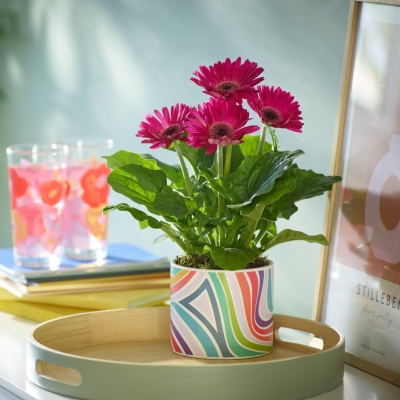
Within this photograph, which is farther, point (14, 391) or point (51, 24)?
point (51, 24)

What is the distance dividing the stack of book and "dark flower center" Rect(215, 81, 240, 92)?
0.48m

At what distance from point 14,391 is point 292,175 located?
1.40ft

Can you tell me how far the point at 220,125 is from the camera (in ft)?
2.82

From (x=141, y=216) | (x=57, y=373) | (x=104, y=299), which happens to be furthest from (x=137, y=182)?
(x=104, y=299)

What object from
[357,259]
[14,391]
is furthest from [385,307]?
[14,391]

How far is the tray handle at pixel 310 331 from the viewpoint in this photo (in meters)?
0.98

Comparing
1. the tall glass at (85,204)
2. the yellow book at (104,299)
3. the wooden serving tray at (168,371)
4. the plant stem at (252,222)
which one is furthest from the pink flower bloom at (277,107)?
the tall glass at (85,204)

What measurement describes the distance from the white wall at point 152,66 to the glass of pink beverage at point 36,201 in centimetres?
27

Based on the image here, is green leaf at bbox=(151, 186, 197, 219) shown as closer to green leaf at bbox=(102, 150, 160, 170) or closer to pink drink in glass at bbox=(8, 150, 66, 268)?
green leaf at bbox=(102, 150, 160, 170)

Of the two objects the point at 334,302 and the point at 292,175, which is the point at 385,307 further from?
the point at 292,175

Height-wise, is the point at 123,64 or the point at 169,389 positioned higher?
the point at 123,64

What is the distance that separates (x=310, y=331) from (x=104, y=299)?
372mm

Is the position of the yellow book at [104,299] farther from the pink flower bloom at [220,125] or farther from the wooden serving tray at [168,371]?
the pink flower bloom at [220,125]

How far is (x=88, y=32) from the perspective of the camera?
1.71 meters
